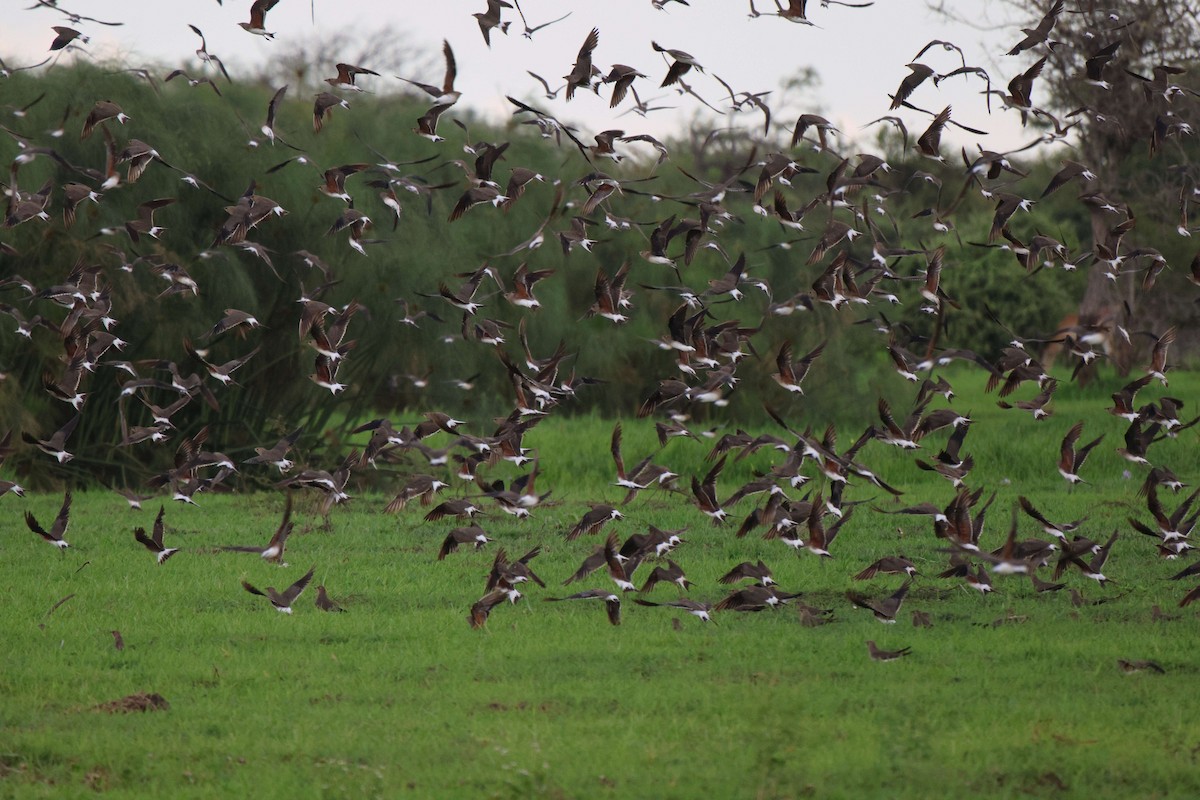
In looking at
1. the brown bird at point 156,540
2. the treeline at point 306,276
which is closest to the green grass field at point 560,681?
the brown bird at point 156,540

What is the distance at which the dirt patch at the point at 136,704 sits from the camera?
6.60 m

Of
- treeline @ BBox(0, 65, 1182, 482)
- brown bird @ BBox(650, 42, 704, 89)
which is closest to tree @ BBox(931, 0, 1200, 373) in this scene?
treeline @ BBox(0, 65, 1182, 482)

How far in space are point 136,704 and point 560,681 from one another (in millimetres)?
2019

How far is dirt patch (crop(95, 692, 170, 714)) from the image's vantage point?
660 cm

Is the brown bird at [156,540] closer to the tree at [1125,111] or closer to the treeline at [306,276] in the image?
the treeline at [306,276]

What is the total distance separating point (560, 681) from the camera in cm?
708

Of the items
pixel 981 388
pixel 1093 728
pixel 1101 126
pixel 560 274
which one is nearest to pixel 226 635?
pixel 1093 728

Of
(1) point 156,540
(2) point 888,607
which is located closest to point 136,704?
(1) point 156,540

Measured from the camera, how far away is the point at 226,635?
8.14 m

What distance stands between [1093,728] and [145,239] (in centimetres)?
1067

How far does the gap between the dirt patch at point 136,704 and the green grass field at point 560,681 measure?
11cm

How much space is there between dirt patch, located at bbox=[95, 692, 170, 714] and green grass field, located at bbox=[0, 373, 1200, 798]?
0.35 feet

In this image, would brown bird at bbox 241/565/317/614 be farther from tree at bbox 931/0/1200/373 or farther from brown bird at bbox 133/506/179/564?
tree at bbox 931/0/1200/373

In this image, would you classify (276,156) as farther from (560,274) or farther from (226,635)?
(226,635)
